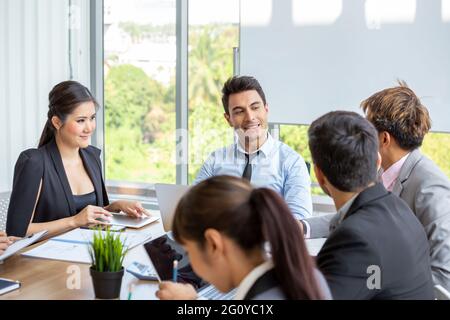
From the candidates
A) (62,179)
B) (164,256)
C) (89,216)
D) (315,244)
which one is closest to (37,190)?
(62,179)

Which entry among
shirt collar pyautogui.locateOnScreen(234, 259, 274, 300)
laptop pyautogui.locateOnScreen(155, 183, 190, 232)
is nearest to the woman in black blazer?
laptop pyautogui.locateOnScreen(155, 183, 190, 232)

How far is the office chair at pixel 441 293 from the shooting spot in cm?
174

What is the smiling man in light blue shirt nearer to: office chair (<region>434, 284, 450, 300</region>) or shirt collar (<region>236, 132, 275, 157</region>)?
shirt collar (<region>236, 132, 275, 157</region>)

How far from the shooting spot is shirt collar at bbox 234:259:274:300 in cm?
133

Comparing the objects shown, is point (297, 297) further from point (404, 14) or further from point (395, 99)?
point (404, 14)

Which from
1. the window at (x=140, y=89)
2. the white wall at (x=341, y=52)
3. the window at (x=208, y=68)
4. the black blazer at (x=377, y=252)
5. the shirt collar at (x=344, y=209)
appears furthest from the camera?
the window at (x=140, y=89)

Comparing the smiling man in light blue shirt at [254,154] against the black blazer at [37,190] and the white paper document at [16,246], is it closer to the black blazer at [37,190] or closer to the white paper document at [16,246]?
the black blazer at [37,190]

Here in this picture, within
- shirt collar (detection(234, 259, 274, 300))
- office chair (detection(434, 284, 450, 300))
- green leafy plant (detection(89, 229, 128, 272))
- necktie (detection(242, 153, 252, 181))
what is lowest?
office chair (detection(434, 284, 450, 300))

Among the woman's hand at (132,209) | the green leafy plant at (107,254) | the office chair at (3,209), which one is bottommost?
the office chair at (3,209)

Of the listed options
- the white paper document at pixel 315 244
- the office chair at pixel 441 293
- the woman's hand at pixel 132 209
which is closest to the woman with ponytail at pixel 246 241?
the office chair at pixel 441 293

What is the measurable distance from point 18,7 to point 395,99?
2956 millimetres

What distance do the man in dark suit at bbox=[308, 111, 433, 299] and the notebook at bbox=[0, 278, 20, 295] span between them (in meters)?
1.00

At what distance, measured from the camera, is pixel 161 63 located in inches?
186

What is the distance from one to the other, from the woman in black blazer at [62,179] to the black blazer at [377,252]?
4.81 feet
